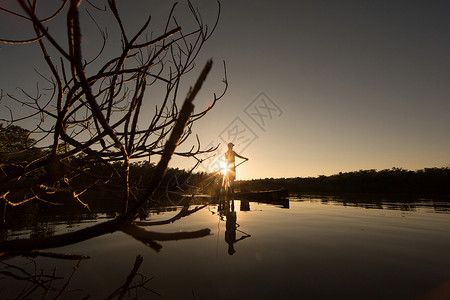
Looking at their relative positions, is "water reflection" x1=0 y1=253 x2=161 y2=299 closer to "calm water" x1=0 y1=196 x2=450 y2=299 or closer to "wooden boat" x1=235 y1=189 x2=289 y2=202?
"calm water" x1=0 y1=196 x2=450 y2=299

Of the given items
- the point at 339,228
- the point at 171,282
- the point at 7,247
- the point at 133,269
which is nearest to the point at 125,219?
the point at 7,247

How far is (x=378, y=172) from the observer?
4719 cm

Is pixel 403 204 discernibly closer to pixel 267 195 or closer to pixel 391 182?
pixel 267 195

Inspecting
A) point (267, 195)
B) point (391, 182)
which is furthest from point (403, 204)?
point (391, 182)

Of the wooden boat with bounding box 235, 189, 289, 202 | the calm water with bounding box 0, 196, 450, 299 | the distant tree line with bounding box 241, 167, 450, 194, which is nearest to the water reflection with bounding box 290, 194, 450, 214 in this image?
the calm water with bounding box 0, 196, 450, 299

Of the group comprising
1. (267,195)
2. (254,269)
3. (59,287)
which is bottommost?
(254,269)

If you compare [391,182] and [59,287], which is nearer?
[59,287]

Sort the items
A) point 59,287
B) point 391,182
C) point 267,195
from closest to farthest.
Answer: point 59,287, point 267,195, point 391,182

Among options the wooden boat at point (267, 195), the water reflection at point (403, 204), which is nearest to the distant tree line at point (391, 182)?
the water reflection at point (403, 204)

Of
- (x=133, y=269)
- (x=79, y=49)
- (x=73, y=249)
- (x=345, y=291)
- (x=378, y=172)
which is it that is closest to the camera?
(x=79, y=49)

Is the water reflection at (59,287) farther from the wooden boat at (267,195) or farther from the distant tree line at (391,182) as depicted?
the distant tree line at (391,182)

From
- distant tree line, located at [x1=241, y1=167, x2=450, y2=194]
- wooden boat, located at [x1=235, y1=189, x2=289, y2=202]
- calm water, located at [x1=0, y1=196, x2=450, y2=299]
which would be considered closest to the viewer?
calm water, located at [x1=0, y1=196, x2=450, y2=299]

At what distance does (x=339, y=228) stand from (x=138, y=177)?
847cm

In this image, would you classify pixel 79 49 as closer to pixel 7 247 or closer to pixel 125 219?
pixel 125 219
